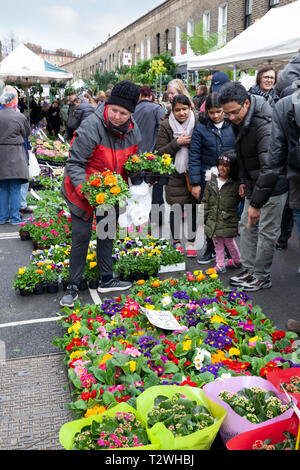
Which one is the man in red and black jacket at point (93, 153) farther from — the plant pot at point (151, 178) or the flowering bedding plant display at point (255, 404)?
the flowering bedding plant display at point (255, 404)

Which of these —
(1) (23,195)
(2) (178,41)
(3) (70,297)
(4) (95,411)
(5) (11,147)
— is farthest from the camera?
(2) (178,41)

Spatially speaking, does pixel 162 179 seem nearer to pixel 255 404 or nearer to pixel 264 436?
pixel 255 404

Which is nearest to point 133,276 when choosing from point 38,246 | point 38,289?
point 38,289

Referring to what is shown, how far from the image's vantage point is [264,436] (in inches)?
75.6

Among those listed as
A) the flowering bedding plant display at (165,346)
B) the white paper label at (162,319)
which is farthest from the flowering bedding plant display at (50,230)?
the white paper label at (162,319)

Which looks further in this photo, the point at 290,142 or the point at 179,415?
the point at 290,142

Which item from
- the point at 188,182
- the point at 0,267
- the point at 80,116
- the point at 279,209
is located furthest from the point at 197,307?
the point at 80,116

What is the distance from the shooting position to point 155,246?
17.6 ft

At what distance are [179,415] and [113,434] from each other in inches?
12.1

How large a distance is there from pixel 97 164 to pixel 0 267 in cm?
218

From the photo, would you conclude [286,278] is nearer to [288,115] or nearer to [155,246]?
[155,246]

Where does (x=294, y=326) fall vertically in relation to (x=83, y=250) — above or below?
below

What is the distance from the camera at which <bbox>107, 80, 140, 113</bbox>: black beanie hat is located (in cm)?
370

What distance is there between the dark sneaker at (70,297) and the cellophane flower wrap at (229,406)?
2105 mm
